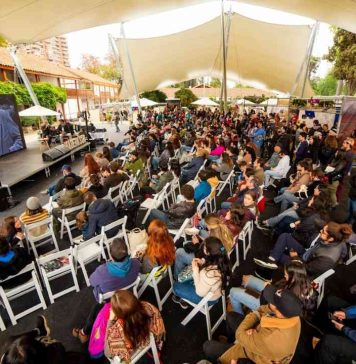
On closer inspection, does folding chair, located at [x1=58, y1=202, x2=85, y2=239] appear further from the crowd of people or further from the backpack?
the backpack

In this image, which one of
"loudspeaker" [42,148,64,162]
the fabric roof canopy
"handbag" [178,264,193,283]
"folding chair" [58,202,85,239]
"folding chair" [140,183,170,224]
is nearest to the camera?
"handbag" [178,264,193,283]

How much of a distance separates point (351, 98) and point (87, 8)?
887cm

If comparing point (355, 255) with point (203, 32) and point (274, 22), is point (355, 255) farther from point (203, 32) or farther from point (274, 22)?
point (203, 32)

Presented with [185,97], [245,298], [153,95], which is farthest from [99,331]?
[185,97]

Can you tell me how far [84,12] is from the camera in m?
7.94

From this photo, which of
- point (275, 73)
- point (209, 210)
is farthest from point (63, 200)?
point (275, 73)

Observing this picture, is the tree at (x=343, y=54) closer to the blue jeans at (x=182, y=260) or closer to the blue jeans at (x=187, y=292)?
the blue jeans at (x=182, y=260)

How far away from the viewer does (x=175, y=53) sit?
22000 millimetres

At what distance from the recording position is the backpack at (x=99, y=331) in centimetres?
235

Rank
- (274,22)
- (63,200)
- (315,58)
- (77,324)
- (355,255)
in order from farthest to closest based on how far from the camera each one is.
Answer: (315,58)
(274,22)
(63,200)
(355,255)
(77,324)

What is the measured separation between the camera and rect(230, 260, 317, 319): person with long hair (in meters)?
2.12

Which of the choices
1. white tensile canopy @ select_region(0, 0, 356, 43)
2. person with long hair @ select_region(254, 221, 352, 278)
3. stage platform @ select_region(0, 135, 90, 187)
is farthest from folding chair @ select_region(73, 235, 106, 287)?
white tensile canopy @ select_region(0, 0, 356, 43)

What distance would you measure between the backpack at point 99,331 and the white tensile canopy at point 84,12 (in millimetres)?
6975

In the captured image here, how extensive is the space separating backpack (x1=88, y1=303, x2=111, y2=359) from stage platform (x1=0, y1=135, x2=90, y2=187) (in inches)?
222
